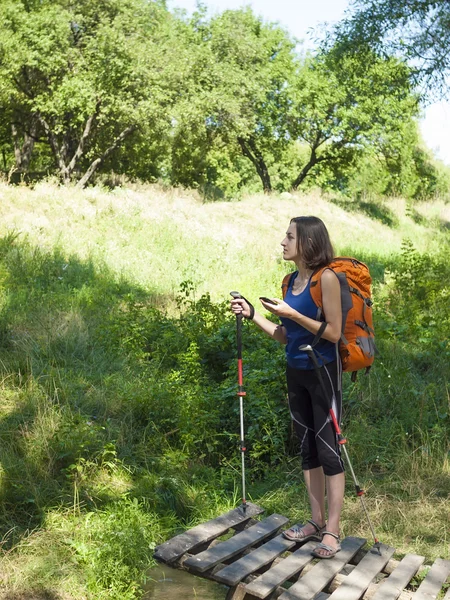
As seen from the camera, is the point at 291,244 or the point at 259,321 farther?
the point at 259,321

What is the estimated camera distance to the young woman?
12.7ft

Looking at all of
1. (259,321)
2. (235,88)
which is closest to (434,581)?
(259,321)

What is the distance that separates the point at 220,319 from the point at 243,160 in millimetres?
39943

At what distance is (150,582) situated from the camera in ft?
15.3

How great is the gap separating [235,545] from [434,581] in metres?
1.19

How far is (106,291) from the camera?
10.5 metres

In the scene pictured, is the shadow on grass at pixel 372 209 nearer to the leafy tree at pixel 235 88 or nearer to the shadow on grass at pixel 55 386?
the leafy tree at pixel 235 88

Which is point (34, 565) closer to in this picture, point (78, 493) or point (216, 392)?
point (78, 493)

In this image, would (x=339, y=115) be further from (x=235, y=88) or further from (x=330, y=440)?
(x=330, y=440)

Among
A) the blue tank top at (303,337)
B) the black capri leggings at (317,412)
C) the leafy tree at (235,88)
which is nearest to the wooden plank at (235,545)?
the black capri leggings at (317,412)

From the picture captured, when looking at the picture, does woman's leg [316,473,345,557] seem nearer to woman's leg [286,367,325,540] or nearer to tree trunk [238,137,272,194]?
woman's leg [286,367,325,540]

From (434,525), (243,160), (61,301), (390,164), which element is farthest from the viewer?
(243,160)

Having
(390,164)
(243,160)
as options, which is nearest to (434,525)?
(390,164)

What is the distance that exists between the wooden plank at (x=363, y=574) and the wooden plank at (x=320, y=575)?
0.08 m
